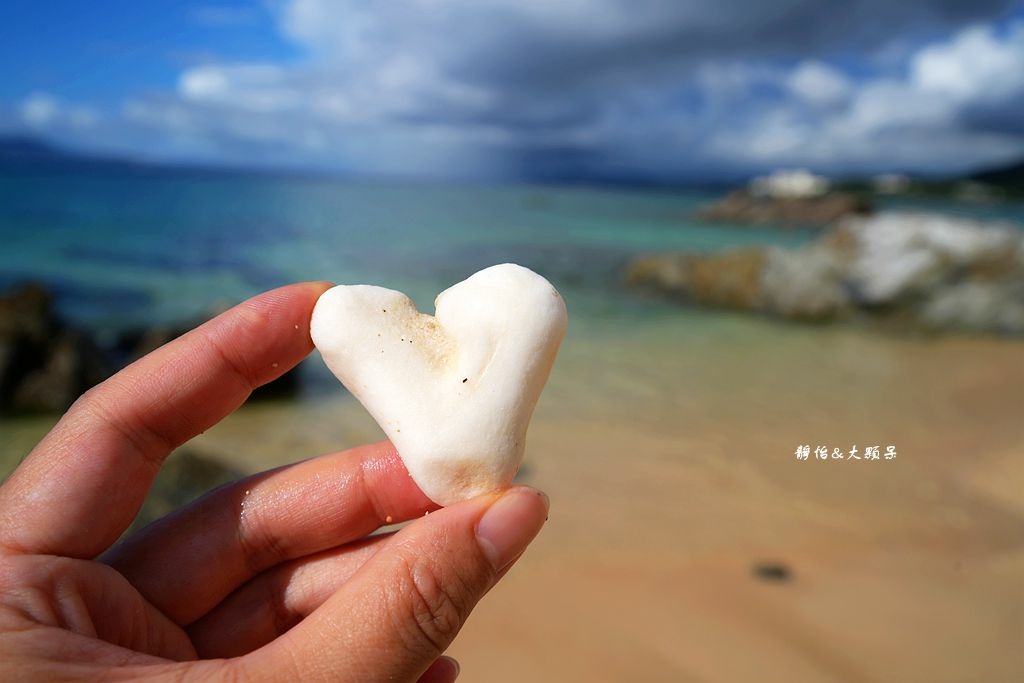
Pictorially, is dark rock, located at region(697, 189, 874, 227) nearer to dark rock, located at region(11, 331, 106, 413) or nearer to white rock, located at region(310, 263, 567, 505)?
dark rock, located at region(11, 331, 106, 413)

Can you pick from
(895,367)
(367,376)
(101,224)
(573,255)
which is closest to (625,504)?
(367,376)

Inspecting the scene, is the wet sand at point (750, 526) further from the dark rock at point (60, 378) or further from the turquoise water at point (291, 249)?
the turquoise water at point (291, 249)

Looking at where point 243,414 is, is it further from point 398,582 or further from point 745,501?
point 398,582

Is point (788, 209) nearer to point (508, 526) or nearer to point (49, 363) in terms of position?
point (49, 363)

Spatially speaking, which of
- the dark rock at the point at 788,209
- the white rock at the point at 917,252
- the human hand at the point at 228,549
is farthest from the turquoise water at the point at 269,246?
the human hand at the point at 228,549

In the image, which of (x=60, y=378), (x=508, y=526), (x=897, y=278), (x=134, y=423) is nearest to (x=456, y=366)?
(x=508, y=526)

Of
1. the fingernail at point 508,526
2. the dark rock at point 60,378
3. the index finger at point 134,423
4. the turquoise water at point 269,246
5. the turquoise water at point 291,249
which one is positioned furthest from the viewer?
the turquoise water at point 269,246
